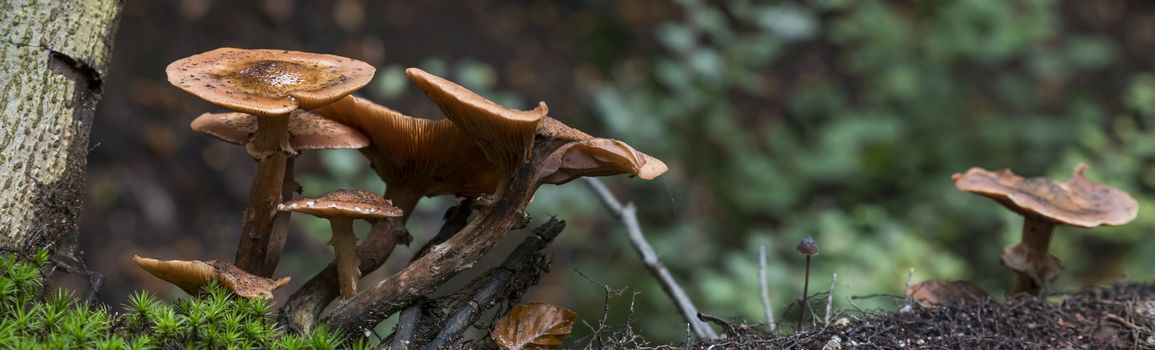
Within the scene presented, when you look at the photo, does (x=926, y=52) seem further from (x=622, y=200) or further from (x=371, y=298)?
(x=371, y=298)

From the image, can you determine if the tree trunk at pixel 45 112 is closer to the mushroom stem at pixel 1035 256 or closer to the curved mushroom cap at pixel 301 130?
the curved mushroom cap at pixel 301 130

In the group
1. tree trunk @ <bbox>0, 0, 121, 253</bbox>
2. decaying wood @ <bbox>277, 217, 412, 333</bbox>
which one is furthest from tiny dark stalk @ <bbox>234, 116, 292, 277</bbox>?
tree trunk @ <bbox>0, 0, 121, 253</bbox>

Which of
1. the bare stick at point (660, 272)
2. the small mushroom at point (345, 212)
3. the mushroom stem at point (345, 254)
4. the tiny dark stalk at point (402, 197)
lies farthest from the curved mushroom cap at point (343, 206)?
the bare stick at point (660, 272)

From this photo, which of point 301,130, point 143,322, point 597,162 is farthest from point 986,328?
point 143,322

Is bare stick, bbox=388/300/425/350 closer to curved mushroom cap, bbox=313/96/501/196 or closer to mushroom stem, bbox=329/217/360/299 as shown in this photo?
mushroom stem, bbox=329/217/360/299

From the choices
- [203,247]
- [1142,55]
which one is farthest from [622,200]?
[1142,55]

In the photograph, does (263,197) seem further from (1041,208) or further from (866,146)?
(866,146)
